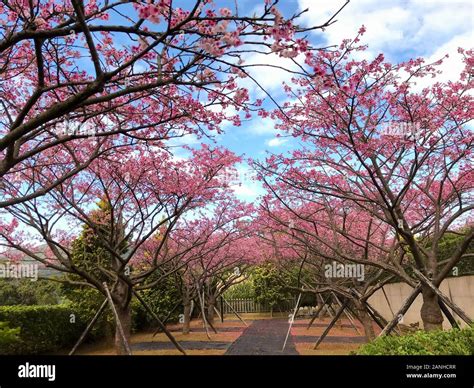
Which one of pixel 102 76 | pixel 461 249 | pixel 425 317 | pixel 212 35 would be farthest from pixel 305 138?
pixel 102 76

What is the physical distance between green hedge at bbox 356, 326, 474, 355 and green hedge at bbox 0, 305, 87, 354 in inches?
290

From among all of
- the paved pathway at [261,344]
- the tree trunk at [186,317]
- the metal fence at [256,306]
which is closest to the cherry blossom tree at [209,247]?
the tree trunk at [186,317]

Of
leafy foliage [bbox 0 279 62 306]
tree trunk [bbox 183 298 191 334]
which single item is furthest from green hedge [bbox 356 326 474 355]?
leafy foliage [bbox 0 279 62 306]

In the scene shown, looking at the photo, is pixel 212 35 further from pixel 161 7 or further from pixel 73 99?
pixel 73 99

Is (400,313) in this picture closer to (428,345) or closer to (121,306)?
(428,345)

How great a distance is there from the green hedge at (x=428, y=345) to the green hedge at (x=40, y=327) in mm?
7375

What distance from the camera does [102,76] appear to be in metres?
2.79

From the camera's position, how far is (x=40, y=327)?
377 inches

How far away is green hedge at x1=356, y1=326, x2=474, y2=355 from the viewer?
337cm

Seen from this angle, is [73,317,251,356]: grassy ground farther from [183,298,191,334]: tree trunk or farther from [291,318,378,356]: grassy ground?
[291,318,378,356]: grassy ground

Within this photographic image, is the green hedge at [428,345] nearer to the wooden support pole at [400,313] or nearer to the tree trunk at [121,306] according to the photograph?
the wooden support pole at [400,313]

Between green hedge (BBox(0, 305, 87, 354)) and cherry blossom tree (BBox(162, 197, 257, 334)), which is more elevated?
cherry blossom tree (BBox(162, 197, 257, 334))

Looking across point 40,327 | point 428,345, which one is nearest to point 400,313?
point 428,345

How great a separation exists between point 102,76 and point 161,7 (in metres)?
0.59
